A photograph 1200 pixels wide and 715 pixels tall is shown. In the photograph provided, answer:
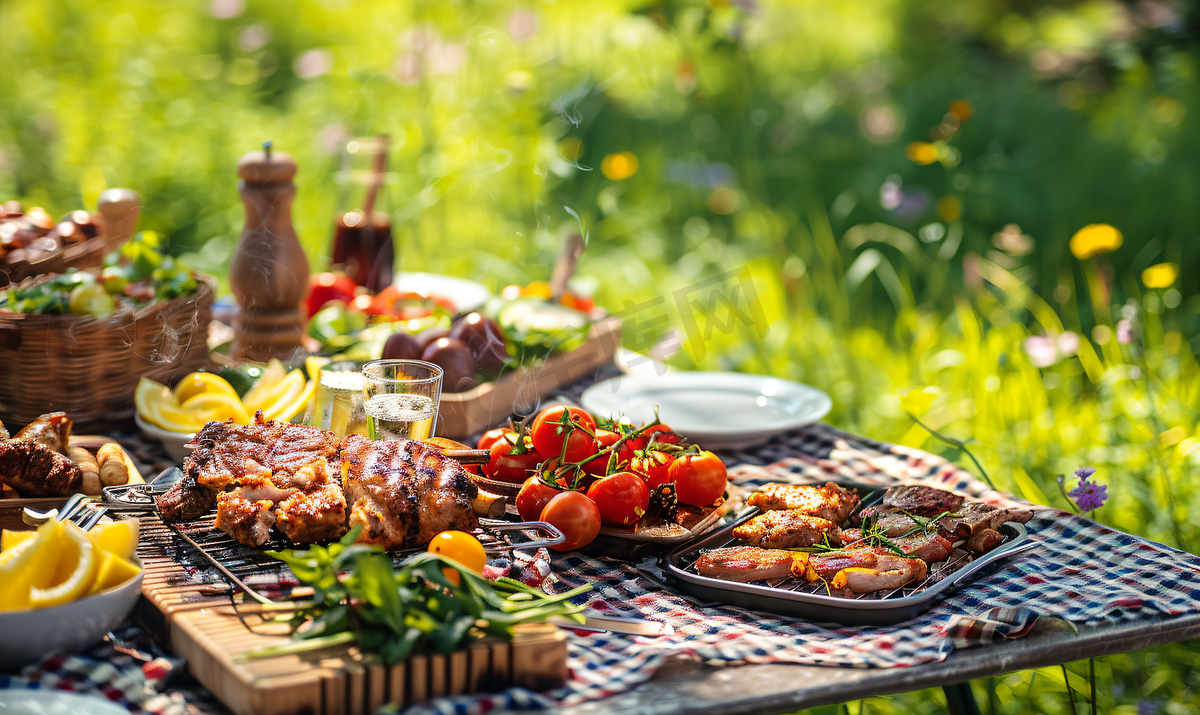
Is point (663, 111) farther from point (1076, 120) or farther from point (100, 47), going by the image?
point (100, 47)

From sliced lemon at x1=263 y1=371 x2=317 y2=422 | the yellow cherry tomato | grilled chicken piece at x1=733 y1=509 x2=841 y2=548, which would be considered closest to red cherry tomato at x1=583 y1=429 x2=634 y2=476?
grilled chicken piece at x1=733 y1=509 x2=841 y2=548

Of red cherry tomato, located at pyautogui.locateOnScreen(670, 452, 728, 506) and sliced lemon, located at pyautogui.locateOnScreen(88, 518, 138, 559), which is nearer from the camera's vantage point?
sliced lemon, located at pyautogui.locateOnScreen(88, 518, 138, 559)

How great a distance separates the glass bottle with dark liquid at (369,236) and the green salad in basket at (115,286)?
752mm

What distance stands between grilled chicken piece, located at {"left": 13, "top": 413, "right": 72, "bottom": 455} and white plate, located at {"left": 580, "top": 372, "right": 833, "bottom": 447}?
1093 mm

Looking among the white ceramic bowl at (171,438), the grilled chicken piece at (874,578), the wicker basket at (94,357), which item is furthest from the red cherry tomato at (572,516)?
the wicker basket at (94,357)

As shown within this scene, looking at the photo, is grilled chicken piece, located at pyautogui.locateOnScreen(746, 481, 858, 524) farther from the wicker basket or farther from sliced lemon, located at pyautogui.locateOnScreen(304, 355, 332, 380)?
the wicker basket

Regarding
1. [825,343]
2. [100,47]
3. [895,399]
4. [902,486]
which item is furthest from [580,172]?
[902,486]

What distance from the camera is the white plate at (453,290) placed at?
111 inches

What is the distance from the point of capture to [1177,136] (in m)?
4.81

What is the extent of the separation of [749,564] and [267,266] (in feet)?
4.55

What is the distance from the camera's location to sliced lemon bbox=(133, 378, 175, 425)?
1.95 meters

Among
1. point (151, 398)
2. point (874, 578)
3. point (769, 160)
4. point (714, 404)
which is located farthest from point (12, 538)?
point (769, 160)

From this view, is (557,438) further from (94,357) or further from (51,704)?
(94,357)

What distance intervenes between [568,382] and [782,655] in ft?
4.54
